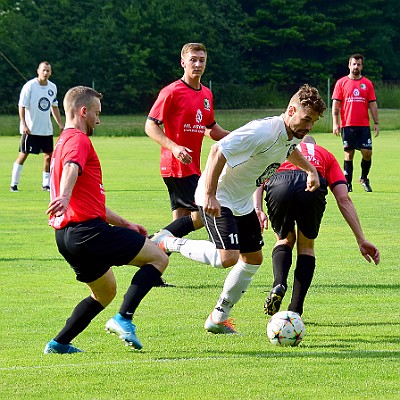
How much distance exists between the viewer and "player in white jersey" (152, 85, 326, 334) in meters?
6.64

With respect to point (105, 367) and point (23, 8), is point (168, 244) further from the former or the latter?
point (23, 8)

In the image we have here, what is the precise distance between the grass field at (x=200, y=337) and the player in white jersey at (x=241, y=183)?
1.41ft

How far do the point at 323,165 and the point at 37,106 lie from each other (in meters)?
11.3

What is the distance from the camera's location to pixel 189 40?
64312 mm

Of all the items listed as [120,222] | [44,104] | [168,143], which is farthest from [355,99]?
[120,222]

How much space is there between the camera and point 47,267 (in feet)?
33.0

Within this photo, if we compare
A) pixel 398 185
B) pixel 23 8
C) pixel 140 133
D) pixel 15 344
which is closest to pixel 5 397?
pixel 15 344

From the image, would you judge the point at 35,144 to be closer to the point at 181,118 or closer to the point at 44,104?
the point at 44,104

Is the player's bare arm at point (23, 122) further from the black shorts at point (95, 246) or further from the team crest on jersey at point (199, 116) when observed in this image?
the black shorts at point (95, 246)

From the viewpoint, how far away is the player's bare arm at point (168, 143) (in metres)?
8.23

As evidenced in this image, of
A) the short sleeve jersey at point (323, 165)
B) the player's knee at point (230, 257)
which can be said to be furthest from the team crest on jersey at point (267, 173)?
the short sleeve jersey at point (323, 165)

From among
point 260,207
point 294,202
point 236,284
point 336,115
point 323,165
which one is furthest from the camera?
point 336,115

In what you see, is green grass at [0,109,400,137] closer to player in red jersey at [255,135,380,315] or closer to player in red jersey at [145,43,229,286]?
player in red jersey at [145,43,229,286]

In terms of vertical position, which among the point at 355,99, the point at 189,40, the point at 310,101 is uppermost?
the point at 310,101
